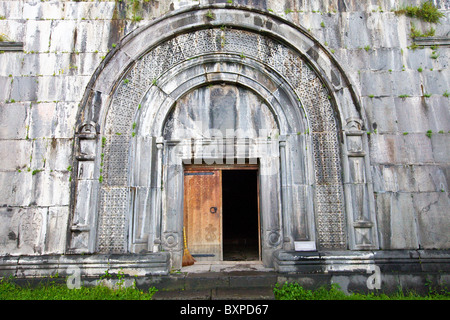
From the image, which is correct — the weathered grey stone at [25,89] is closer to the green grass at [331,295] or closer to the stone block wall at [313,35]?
the stone block wall at [313,35]

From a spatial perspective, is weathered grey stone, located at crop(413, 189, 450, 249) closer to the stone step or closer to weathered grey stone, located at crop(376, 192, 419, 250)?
weathered grey stone, located at crop(376, 192, 419, 250)

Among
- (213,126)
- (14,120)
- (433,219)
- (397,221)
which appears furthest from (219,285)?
(14,120)

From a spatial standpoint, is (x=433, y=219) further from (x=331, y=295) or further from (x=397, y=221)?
(x=331, y=295)

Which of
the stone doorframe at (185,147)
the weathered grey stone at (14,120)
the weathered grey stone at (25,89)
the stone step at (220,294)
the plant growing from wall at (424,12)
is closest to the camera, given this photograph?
the stone step at (220,294)

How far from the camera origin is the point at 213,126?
17.0 feet

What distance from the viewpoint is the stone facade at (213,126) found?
15.0 ft

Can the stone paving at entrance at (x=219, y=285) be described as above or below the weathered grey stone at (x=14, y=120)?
below

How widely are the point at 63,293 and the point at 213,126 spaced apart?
3.56 meters

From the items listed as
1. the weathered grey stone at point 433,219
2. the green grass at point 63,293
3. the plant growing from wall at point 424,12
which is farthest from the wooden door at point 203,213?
the plant growing from wall at point 424,12

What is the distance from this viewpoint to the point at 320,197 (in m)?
4.73

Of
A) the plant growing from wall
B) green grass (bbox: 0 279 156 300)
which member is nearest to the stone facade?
the plant growing from wall

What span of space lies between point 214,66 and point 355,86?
101 inches

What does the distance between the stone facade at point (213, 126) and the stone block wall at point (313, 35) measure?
0.07ft

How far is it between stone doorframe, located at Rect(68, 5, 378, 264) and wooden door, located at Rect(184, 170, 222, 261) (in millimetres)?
501
